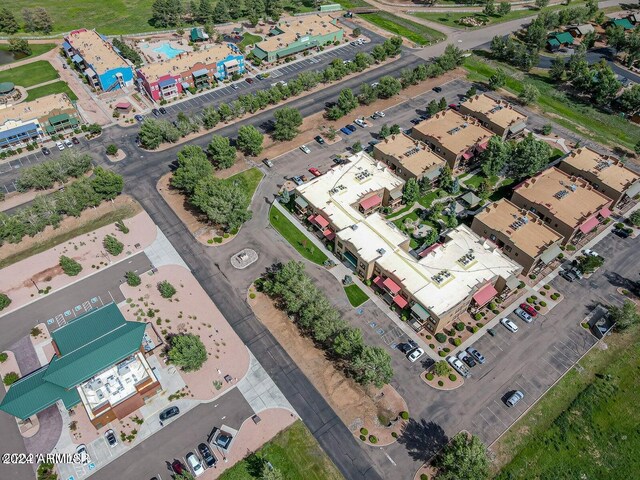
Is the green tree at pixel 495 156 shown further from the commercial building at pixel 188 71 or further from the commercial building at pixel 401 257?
the commercial building at pixel 188 71

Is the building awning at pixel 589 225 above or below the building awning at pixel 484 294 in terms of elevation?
above

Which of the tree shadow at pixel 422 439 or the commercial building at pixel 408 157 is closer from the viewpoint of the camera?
the tree shadow at pixel 422 439

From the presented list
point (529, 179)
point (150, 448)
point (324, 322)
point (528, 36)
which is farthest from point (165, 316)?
point (528, 36)

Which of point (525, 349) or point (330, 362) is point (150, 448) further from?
point (525, 349)

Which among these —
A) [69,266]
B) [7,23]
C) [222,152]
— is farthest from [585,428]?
[7,23]

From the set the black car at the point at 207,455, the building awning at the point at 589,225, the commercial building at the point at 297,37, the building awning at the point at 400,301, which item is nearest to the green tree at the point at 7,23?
the commercial building at the point at 297,37

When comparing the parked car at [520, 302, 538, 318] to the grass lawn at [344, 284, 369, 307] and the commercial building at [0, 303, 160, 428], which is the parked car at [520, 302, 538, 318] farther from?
the commercial building at [0, 303, 160, 428]

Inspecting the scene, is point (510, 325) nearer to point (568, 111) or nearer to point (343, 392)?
point (343, 392)
